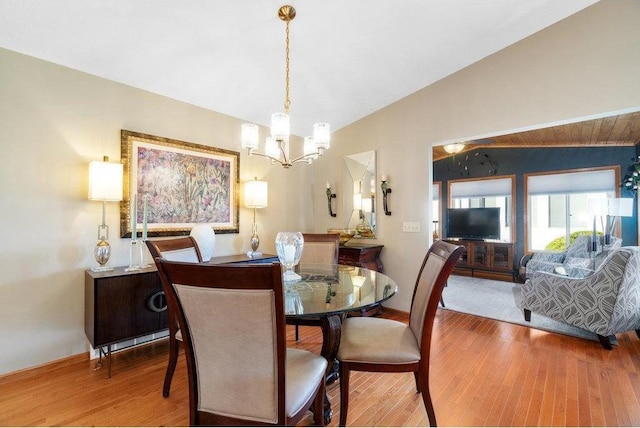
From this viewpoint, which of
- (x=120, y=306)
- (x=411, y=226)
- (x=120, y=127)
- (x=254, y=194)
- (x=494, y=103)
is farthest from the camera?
(x=411, y=226)

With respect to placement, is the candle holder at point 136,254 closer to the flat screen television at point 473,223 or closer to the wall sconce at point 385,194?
the wall sconce at point 385,194

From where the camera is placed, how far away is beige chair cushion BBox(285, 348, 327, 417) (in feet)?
3.68

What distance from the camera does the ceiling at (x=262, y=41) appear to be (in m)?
2.00

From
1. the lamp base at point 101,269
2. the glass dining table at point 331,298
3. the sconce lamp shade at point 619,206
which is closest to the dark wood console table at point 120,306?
the lamp base at point 101,269

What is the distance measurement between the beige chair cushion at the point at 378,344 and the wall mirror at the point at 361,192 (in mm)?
2138

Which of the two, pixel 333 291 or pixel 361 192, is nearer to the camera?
pixel 333 291

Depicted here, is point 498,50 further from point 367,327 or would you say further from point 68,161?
point 68,161

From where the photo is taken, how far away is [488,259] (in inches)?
228

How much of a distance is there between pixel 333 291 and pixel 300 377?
57cm

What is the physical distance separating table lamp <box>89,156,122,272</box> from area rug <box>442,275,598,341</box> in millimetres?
3838

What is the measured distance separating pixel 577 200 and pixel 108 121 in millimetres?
7418

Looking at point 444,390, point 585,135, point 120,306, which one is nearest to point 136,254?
point 120,306

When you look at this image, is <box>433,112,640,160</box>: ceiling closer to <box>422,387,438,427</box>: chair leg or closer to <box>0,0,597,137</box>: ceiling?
<box>0,0,597,137</box>: ceiling

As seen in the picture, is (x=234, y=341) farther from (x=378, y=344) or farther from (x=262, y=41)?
(x=262, y=41)
